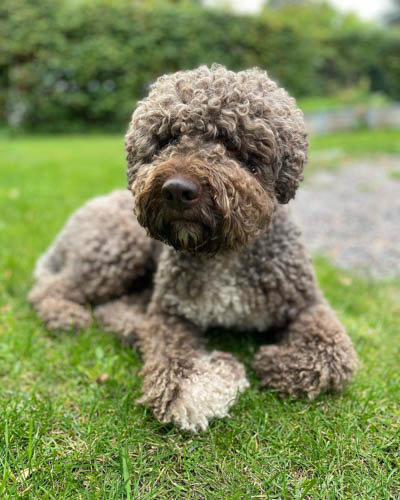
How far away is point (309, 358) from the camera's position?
256cm

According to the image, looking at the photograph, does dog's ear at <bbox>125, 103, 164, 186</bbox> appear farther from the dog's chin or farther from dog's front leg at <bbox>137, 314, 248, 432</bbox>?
dog's front leg at <bbox>137, 314, 248, 432</bbox>

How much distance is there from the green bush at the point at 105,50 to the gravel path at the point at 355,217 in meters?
7.02

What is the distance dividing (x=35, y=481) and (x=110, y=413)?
53 centimetres

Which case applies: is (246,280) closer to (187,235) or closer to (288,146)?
(187,235)

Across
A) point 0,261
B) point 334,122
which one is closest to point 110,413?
point 0,261

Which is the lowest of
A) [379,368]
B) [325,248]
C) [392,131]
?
[392,131]

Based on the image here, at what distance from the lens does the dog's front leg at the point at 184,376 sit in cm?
228

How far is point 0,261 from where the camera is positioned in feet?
13.6

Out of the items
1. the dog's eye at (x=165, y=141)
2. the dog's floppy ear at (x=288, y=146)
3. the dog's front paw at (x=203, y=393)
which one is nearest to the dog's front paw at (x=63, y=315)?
the dog's front paw at (x=203, y=393)

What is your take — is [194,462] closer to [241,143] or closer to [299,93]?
[241,143]

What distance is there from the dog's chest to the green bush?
37.9 ft

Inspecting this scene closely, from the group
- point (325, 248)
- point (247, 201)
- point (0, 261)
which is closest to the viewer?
point (247, 201)

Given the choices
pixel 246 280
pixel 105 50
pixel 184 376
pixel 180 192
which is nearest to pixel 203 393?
pixel 184 376

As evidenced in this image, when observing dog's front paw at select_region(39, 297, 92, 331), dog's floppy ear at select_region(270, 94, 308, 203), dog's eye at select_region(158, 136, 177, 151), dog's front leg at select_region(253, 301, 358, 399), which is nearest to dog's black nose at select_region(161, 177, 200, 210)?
dog's eye at select_region(158, 136, 177, 151)
